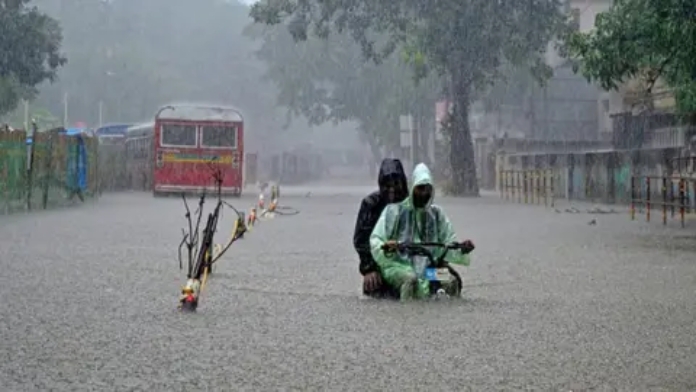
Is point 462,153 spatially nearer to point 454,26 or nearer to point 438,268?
point 454,26

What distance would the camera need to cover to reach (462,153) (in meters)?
46.2

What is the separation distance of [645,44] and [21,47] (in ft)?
82.1

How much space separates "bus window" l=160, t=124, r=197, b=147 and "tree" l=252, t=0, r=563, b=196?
16.0 ft

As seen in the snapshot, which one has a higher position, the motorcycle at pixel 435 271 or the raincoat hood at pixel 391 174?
the raincoat hood at pixel 391 174

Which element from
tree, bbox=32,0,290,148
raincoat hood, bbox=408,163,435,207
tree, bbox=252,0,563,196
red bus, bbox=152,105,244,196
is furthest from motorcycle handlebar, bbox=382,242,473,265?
tree, bbox=32,0,290,148

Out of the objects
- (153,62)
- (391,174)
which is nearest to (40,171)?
(391,174)

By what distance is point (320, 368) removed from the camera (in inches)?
312

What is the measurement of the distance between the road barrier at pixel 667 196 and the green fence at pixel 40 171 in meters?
13.6

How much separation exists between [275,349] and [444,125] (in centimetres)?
3993

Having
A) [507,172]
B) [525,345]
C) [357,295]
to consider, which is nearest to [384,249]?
[357,295]

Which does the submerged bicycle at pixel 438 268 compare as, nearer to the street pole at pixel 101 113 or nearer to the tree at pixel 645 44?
the tree at pixel 645 44

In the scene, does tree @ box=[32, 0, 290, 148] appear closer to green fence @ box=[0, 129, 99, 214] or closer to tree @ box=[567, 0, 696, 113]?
green fence @ box=[0, 129, 99, 214]

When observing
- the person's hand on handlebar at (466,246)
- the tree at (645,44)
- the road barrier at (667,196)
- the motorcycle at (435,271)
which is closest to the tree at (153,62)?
the road barrier at (667,196)

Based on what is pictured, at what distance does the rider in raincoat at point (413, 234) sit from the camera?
11.4 meters
